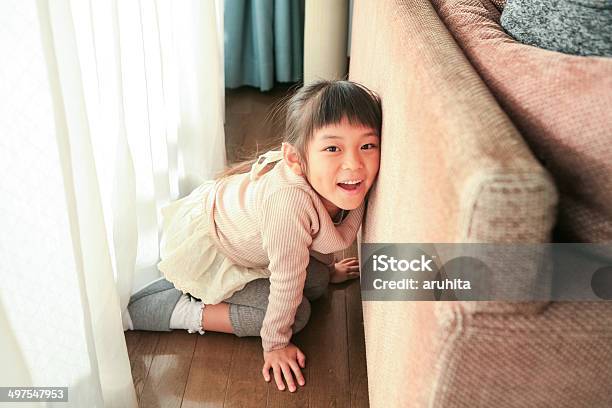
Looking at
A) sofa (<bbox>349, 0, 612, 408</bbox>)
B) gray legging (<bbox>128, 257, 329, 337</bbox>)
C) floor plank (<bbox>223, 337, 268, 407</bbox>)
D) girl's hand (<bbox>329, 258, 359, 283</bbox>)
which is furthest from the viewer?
girl's hand (<bbox>329, 258, 359, 283</bbox>)

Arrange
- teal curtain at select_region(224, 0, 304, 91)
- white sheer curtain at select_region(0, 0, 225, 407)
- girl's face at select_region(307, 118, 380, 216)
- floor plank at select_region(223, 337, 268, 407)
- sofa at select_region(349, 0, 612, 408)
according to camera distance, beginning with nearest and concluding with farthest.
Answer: sofa at select_region(349, 0, 612, 408) < white sheer curtain at select_region(0, 0, 225, 407) < girl's face at select_region(307, 118, 380, 216) < floor plank at select_region(223, 337, 268, 407) < teal curtain at select_region(224, 0, 304, 91)

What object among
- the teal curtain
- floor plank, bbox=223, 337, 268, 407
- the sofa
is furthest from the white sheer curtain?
the teal curtain

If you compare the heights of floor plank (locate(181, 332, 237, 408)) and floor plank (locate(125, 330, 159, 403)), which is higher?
floor plank (locate(125, 330, 159, 403))

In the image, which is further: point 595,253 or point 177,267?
point 177,267

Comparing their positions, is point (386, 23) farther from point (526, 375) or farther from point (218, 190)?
point (526, 375)

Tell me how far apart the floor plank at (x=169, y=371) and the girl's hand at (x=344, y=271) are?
0.39m

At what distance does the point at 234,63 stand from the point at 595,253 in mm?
2072

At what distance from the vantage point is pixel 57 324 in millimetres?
963

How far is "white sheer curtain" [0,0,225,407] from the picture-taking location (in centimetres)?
84

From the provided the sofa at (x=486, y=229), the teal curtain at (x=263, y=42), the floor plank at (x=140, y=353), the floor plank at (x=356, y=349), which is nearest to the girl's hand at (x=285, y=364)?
the floor plank at (x=356, y=349)

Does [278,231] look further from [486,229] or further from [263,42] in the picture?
[263,42]

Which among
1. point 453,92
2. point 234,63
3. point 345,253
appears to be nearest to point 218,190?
point 345,253

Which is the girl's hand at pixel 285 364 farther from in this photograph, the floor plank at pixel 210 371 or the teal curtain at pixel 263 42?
the teal curtain at pixel 263 42

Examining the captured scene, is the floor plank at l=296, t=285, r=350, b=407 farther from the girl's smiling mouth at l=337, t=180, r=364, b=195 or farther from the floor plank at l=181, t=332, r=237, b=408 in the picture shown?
the girl's smiling mouth at l=337, t=180, r=364, b=195
